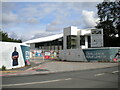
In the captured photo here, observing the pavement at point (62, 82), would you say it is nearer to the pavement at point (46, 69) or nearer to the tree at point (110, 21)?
the pavement at point (46, 69)

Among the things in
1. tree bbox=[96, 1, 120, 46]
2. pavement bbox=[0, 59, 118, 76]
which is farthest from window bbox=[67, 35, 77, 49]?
pavement bbox=[0, 59, 118, 76]

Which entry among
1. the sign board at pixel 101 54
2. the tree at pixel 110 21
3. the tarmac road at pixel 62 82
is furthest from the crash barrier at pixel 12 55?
the tree at pixel 110 21

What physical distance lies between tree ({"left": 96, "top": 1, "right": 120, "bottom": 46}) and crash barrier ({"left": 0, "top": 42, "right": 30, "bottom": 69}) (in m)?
39.4

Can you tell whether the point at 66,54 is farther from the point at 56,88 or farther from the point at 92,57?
the point at 56,88

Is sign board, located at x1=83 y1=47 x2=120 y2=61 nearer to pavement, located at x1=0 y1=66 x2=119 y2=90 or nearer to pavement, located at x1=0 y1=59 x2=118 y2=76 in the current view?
pavement, located at x1=0 y1=59 x2=118 y2=76

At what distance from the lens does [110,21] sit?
5331cm

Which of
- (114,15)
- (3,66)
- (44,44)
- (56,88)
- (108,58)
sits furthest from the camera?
(44,44)

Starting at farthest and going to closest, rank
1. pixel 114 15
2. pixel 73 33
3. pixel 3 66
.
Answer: pixel 73 33 < pixel 114 15 < pixel 3 66

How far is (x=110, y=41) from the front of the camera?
5388cm

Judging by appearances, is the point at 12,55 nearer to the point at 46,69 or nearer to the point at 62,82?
the point at 46,69

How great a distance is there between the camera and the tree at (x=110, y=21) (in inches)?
2063

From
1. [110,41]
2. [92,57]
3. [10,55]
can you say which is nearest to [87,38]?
[110,41]

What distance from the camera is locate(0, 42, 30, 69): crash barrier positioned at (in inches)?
627

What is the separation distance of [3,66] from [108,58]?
18.0 meters
